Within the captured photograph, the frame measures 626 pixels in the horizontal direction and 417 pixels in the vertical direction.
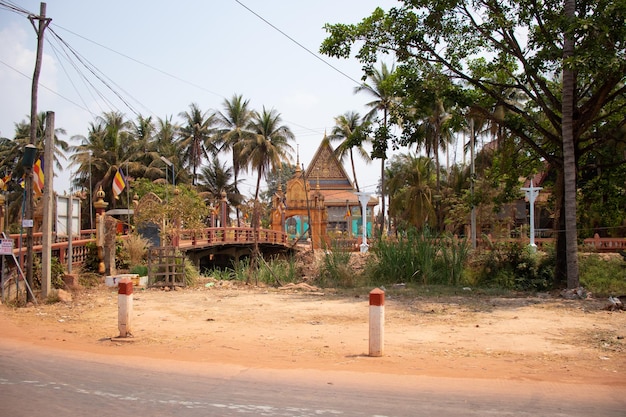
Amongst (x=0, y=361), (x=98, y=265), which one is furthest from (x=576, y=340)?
(x=98, y=265)

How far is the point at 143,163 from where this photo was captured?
4709 cm

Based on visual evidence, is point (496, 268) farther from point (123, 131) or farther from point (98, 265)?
point (123, 131)

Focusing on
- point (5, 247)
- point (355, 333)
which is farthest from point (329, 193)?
point (355, 333)

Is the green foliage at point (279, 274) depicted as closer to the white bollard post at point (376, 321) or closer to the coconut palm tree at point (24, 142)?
the white bollard post at point (376, 321)

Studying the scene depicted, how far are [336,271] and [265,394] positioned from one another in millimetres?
12621

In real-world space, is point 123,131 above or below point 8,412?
above

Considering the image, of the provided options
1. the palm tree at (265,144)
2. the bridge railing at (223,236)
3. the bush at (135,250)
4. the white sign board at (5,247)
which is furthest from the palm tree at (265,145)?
the white sign board at (5,247)

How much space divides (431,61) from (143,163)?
34580 mm

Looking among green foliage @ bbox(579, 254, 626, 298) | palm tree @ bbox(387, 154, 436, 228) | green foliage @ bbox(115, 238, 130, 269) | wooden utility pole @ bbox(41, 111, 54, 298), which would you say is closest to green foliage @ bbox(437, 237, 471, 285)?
green foliage @ bbox(579, 254, 626, 298)

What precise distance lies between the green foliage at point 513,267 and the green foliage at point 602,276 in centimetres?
104

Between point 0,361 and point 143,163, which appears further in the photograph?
point 143,163

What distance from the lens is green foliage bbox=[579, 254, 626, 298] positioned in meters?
15.7

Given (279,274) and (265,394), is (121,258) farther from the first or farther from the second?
(265,394)

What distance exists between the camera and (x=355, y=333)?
9.86 m
